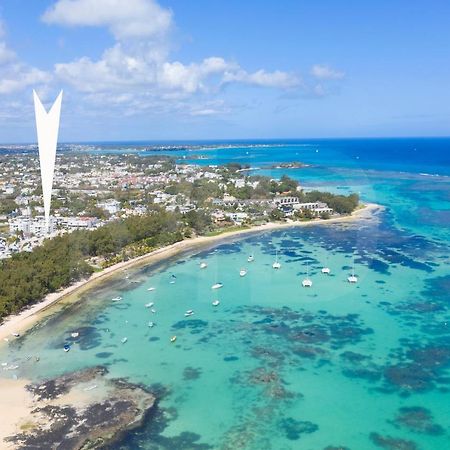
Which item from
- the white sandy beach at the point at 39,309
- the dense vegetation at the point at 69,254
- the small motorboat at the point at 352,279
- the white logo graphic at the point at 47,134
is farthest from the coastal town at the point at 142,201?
the white logo graphic at the point at 47,134

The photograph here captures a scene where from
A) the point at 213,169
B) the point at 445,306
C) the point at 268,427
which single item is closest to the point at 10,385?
the point at 268,427

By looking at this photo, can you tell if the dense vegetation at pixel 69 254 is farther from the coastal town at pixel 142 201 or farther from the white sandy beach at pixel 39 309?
the coastal town at pixel 142 201

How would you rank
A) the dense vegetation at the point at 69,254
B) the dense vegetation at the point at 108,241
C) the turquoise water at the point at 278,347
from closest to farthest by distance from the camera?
the turquoise water at the point at 278,347 → the dense vegetation at the point at 69,254 → the dense vegetation at the point at 108,241

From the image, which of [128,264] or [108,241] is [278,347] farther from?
[108,241]

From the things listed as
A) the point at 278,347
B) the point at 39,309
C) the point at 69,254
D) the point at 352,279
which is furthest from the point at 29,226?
the point at 278,347

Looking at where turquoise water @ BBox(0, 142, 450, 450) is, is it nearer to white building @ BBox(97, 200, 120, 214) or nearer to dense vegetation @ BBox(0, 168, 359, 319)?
dense vegetation @ BBox(0, 168, 359, 319)

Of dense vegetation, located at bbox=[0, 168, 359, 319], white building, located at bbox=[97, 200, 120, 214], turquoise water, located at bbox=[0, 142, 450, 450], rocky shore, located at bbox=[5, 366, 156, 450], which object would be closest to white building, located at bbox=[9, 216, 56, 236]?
dense vegetation, located at bbox=[0, 168, 359, 319]
